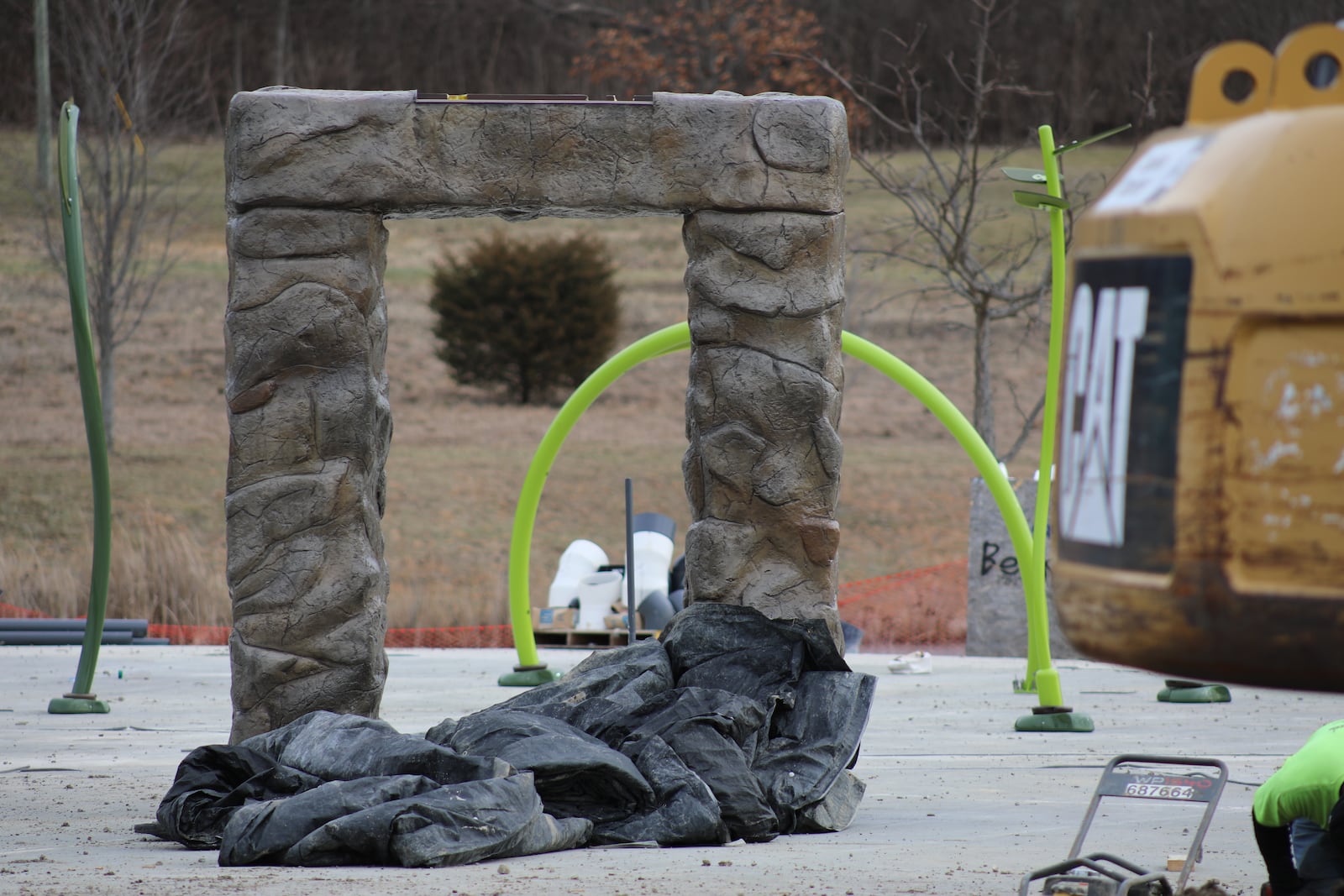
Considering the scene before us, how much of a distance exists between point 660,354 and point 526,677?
2.54 m

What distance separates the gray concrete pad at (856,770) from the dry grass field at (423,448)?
4.57 metres

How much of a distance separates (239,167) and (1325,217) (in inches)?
224

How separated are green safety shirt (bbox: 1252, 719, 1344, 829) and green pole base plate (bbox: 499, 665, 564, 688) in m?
5.94

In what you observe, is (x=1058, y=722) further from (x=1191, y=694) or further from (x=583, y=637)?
(x=583, y=637)

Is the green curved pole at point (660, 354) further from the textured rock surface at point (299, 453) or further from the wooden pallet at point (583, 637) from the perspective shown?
the wooden pallet at point (583, 637)

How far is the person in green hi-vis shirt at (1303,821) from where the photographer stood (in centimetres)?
446

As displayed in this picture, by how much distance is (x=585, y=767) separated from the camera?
568cm

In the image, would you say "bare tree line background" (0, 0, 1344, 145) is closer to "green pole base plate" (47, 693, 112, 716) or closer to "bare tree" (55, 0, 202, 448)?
"bare tree" (55, 0, 202, 448)

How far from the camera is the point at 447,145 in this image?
657 cm

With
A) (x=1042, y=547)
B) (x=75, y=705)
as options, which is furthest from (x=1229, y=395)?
(x=75, y=705)

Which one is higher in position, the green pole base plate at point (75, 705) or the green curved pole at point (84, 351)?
the green curved pole at point (84, 351)

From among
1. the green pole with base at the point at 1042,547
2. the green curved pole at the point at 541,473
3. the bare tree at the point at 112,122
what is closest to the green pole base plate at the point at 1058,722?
the green pole with base at the point at 1042,547

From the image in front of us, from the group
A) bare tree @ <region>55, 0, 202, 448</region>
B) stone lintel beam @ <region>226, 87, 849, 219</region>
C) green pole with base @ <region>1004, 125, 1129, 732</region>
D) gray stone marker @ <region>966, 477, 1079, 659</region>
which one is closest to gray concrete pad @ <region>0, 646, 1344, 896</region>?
green pole with base @ <region>1004, 125, 1129, 732</region>

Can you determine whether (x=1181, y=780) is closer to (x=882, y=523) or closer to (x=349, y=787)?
(x=349, y=787)
